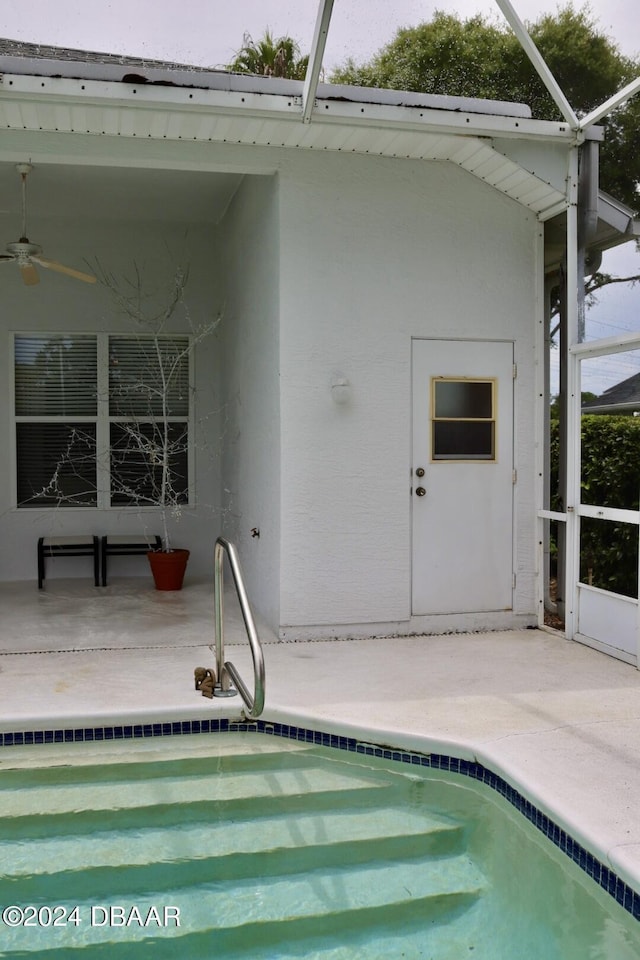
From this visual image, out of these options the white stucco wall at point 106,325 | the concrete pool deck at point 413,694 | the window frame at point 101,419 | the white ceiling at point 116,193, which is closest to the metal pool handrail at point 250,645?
the concrete pool deck at point 413,694

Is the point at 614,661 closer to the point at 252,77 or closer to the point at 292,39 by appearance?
the point at 252,77

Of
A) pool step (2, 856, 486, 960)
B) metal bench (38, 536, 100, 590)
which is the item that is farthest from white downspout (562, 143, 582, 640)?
metal bench (38, 536, 100, 590)

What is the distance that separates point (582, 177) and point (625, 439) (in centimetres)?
195

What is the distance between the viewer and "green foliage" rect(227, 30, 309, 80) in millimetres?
5992

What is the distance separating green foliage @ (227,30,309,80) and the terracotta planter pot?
4349mm

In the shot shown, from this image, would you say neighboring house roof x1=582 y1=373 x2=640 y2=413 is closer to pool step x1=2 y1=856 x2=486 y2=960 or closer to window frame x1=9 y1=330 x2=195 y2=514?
pool step x1=2 y1=856 x2=486 y2=960

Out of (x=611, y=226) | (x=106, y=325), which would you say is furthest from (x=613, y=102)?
(x=106, y=325)

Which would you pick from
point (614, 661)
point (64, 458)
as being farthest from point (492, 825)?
point (64, 458)

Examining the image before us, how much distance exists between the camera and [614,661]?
216 inches

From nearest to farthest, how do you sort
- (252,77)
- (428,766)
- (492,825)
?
1. (492,825)
2. (428,766)
3. (252,77)

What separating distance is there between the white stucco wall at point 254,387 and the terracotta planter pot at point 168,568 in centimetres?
61

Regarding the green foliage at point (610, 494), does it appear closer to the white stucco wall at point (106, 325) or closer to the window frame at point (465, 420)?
the window frame at point (465, 420)

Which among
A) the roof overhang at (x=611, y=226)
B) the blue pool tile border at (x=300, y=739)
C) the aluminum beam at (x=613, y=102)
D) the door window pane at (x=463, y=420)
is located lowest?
the blue pool tile border at (x=300, y=739)

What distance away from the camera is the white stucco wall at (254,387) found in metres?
6.15
